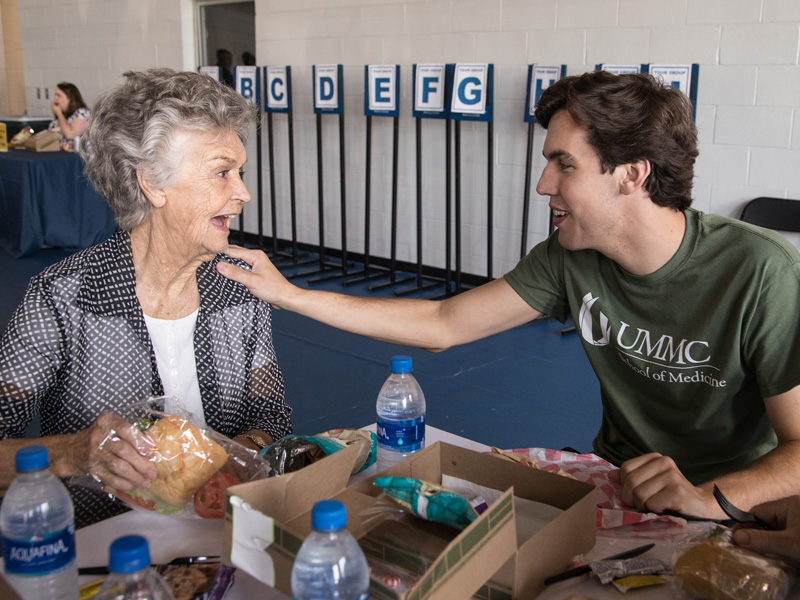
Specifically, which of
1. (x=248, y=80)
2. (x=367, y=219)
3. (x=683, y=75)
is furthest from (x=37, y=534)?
(x=248, y=80)

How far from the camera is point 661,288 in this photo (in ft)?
5.11

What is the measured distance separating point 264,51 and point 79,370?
5.60 metres

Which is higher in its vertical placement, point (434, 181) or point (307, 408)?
point (434, 181)

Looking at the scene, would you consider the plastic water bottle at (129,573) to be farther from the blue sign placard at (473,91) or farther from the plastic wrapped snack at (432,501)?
the blue sign placard at (473,91)

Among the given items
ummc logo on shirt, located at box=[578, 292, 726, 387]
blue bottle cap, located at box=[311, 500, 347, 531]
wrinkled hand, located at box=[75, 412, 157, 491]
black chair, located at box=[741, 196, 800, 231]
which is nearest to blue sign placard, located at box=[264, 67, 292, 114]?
black chair, located at box=[741, 196, 800, 231]

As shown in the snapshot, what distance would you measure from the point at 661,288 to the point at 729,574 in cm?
71

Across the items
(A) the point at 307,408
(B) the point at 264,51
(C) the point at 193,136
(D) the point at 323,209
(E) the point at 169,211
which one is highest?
(B) the point at 264,51

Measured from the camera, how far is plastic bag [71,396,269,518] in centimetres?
120

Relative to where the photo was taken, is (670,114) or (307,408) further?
(307,408)

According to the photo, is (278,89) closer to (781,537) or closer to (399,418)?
(399,418)

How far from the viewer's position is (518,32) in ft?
15.9

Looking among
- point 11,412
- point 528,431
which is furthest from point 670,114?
point 528,431

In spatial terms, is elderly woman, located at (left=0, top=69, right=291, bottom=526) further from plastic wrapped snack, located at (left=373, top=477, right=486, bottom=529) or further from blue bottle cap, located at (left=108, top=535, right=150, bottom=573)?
blue bottle cap, located at (left=108, top=535, right=150, bottom=573)

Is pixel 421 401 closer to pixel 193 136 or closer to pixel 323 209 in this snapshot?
pixel 193 136
